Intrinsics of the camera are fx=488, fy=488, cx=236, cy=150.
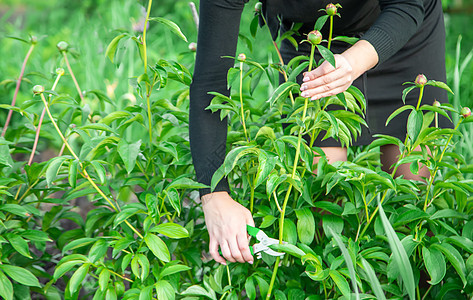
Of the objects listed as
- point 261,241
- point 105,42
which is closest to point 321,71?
point 261,241

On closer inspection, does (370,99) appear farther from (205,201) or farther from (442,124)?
(205,201)

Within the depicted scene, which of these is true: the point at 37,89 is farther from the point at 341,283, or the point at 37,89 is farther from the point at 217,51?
the point at 341,283

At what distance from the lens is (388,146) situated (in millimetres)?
1490

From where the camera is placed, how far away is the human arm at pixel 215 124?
1.03 meters

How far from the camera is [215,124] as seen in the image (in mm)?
1105

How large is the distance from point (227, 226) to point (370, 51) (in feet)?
1.54

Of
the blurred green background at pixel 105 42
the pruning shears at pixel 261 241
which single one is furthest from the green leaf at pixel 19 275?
the blurred green background at pixel 105 42

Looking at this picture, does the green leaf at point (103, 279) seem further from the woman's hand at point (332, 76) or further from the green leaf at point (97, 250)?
the woman's hand at point (332, 76)

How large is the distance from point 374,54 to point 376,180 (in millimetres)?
262

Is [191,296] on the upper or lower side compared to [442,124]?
lower

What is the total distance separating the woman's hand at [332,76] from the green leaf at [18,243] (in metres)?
0.71

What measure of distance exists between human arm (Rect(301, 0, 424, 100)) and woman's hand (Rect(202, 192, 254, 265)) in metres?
0.29

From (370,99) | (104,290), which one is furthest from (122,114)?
(370,99)

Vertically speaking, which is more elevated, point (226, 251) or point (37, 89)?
point (37, 89)
